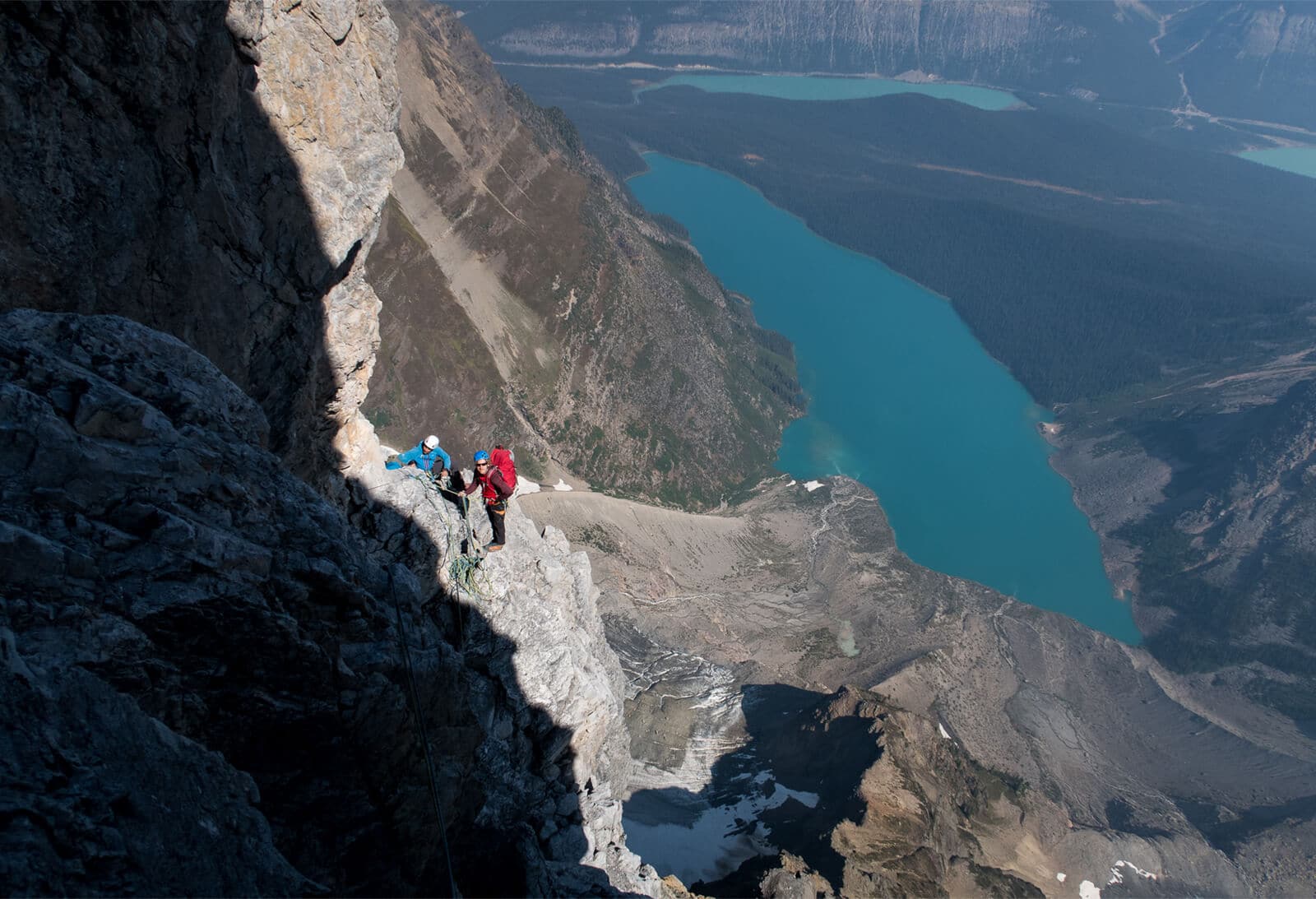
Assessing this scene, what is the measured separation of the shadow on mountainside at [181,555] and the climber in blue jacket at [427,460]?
2.97m

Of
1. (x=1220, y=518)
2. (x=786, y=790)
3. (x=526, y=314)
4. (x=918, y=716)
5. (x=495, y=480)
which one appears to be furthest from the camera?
(x=1220, y=518)

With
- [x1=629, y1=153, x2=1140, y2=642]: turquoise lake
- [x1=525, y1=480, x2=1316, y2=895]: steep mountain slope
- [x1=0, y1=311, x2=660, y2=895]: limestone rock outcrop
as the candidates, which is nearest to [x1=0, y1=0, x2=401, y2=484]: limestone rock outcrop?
[x1=0, y1=311, x2=660, y2=895]: limestone rock outcrop

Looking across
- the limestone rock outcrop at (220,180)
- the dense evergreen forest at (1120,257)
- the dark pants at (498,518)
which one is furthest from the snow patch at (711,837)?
the dense evergreen forest at (1120,257)

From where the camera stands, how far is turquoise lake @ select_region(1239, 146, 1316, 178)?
180 metres

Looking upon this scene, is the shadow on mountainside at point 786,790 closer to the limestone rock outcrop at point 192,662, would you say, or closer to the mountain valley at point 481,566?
the mountain valley at point 481,566

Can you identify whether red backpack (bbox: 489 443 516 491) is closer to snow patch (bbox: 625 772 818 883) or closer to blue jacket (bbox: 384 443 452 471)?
blue jacket (bbox: 384 443 452 471)

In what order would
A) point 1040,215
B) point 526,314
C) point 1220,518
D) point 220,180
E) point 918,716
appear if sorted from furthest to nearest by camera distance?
point 1040,215
point 1220,518
point 526,314
point 918,716
point 220,180

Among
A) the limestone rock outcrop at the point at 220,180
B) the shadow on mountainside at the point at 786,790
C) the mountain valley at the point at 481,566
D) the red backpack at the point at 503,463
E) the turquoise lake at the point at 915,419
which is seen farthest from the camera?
the turquoise lake at the point at 915,419

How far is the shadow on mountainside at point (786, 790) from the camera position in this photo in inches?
947

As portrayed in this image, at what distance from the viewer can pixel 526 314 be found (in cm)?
5091

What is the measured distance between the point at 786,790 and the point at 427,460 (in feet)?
65.9

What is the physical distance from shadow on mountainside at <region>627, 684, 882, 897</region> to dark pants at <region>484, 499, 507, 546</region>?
1181cm

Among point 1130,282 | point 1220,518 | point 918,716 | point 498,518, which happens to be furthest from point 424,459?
point 1130,282

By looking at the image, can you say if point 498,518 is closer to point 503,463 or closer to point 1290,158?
point 503,463
